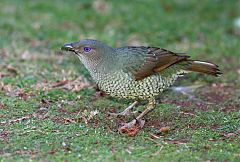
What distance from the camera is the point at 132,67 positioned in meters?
6.64

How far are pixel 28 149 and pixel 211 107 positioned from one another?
9.90 feet

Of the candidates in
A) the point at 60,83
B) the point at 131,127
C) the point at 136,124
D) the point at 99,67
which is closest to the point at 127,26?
the point at 60,83

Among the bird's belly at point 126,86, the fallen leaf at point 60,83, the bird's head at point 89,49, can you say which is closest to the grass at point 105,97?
the fallen leaf at point 60,83

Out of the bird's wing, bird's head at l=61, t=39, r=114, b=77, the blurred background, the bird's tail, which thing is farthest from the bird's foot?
the blurred background

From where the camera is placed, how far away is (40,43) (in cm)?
1027

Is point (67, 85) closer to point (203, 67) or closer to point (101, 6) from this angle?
point (203, 67)

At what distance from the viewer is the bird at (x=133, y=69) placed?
21.4 ft

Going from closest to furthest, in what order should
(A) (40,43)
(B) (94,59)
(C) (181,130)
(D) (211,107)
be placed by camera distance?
(C) (181,130)
(B) (94,59)
(D) (211,107)
(A) (40,43)

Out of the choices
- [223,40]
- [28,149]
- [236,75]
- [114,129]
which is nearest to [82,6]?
[223,40]

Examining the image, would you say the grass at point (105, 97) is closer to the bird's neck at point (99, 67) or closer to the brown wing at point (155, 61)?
the bird's neck at point (99, 67)

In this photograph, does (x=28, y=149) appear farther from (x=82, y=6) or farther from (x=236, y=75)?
(x=82, y=6)

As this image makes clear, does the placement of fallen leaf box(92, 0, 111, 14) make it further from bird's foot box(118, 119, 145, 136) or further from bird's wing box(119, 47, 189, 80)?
bird's foot box(118, 119, 145, 136)

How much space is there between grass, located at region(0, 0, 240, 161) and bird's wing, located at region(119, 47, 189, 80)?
64cm

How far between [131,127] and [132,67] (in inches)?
35.2
